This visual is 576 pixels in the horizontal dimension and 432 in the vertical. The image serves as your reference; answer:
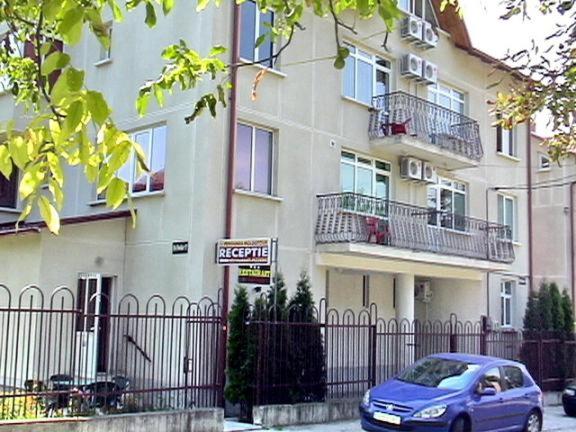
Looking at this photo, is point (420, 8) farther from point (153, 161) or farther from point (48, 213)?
point (48, 213)

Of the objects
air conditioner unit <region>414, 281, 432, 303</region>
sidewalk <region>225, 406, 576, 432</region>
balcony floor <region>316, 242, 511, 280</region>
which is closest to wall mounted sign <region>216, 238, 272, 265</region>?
sidewalk <region>225, 406, 576, 432</region>

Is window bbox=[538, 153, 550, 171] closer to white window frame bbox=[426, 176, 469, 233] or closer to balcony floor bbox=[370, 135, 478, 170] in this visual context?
white window frame bbox=[426, 176, 469, 233]

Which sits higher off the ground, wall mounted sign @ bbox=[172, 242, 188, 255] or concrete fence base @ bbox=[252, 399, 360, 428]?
wall mounted sign @ bbox=[172, 242, 188, 255]

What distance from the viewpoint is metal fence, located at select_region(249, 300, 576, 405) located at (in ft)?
45.5

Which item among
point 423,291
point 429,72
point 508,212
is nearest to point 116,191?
point 429,72

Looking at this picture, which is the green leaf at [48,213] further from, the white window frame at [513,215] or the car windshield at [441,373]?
the white window frame at [513,215]

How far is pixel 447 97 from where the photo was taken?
2323 cm

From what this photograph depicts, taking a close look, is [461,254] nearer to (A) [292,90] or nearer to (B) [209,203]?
(A) [292,90]

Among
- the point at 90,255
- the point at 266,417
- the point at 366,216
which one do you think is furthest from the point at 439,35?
the point at 266,417

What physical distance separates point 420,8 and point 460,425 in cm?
1396

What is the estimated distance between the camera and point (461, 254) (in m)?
21.2

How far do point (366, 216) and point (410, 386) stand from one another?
5854 mm

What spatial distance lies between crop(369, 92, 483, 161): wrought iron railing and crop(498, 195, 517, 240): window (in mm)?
3238

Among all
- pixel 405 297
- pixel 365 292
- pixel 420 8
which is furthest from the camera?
pixel 420 8
